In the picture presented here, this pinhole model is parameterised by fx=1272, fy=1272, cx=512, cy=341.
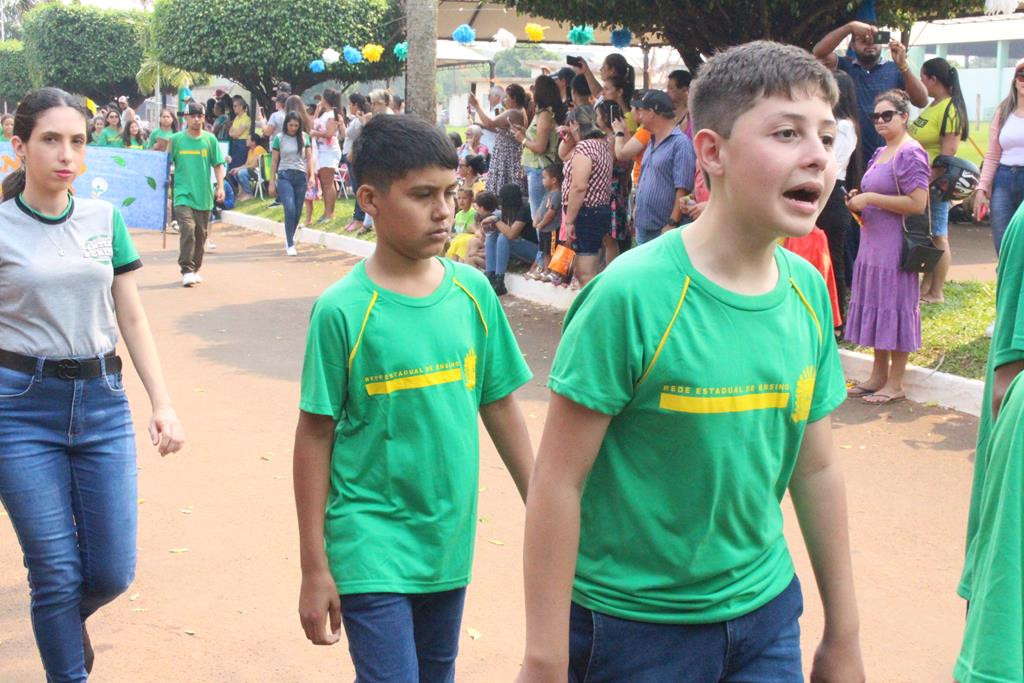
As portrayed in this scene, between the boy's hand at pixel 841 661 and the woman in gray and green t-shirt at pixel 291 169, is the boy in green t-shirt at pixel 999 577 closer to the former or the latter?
the boy's hand at pixel 841 661

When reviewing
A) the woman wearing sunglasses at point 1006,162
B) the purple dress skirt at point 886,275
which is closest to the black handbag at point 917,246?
the purple dress skirt at point 886,275

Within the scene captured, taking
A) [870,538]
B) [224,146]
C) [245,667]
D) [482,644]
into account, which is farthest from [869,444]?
[224,146]

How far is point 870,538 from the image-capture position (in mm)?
5816

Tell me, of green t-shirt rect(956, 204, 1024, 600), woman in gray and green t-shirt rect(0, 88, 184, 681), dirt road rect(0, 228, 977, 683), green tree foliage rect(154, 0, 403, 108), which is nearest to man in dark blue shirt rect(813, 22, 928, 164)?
dirt road rect(0, 228, 977, 683)

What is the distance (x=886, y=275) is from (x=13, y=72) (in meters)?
53.2

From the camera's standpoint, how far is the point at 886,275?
8.30 m

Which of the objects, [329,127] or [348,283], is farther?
[329,127]

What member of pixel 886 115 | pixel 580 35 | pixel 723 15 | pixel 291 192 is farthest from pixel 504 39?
pixel 886 115

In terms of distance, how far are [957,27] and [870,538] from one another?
13.2 metres

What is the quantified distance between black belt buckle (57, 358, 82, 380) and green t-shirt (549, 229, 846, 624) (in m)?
2.04

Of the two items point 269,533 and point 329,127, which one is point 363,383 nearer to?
point 269,533

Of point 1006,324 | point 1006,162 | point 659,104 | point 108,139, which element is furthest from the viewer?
point 108,139

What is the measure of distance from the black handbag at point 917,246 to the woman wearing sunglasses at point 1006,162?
0.88 metres

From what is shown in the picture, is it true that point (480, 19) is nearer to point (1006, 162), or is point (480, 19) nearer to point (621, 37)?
point (621, 37)
